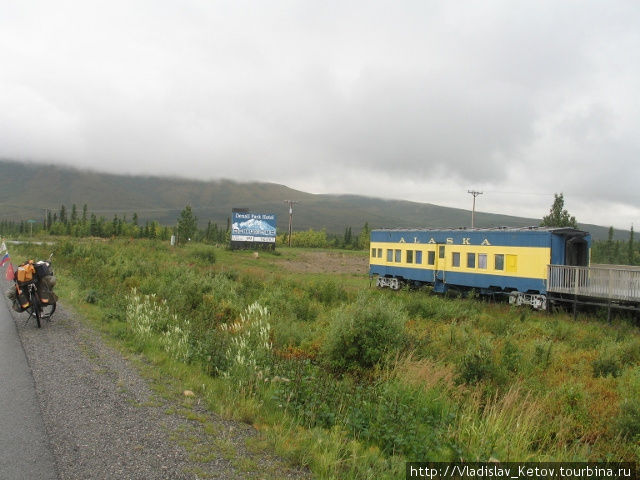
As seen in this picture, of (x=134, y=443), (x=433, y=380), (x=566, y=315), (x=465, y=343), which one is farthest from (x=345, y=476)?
(x=566, y=315)

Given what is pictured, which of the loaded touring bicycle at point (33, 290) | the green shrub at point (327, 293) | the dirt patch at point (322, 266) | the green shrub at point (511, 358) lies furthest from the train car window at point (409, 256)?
the loaded touring bicycle at point (33, 290)

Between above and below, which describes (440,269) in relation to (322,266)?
above

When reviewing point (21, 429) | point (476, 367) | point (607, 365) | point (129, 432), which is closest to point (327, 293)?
point (607, 365)

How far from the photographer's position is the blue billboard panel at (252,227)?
56.6 m

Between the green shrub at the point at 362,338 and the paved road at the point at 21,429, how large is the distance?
17.1ft

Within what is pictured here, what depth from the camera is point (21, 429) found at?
4.91 meters

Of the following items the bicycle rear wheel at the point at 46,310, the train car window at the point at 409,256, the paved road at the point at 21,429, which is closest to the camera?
the paved road at the point at 21,429

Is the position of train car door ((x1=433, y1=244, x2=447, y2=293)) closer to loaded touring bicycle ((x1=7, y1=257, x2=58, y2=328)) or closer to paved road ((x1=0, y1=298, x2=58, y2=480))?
loaded touring bicycle ((x1=7, y1=257, x2=58, y2=328))

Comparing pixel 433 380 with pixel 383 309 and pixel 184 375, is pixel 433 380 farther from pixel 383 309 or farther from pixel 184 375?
pixel 184 375

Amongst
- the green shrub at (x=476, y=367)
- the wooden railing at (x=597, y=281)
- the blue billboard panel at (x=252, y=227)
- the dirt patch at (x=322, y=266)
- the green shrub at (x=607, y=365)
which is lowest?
the dirt patch at (x=322, y=266)

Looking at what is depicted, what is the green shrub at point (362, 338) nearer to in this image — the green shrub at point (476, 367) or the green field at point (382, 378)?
the green field at point (382, 378)

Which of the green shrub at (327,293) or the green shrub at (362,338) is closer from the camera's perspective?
the green shrub at (362,338)

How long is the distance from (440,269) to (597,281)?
8.76m

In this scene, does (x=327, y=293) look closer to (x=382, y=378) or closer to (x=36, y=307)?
(x=36, y=307)
